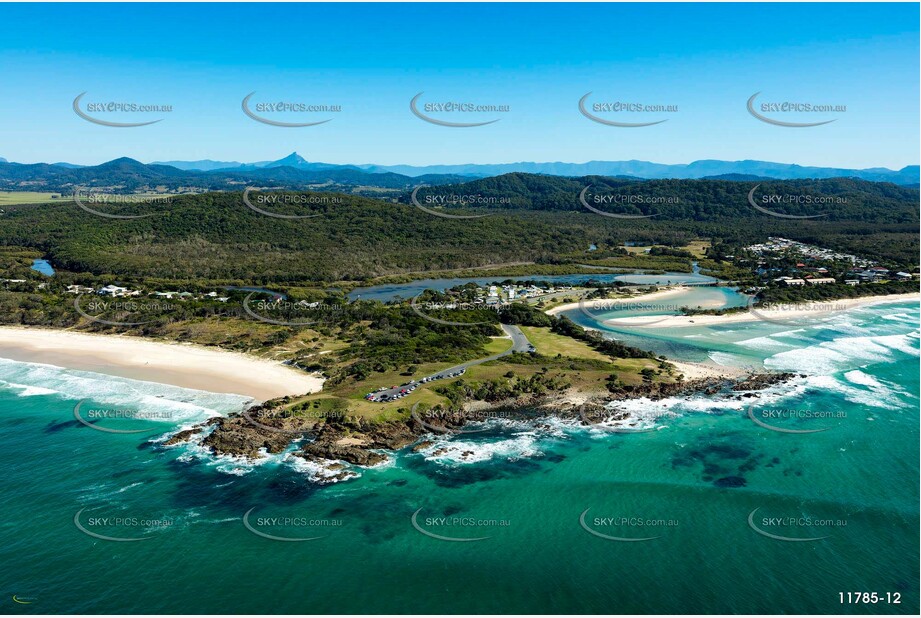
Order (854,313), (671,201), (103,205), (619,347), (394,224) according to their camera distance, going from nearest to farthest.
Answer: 1. (619,347)
2. (854,313)
3. (394,224)
4. (103,205)
5. (671,201)

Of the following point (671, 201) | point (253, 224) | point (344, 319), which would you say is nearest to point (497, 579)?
point (344, 319)

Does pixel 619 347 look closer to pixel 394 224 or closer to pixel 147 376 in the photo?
pixel 147 376

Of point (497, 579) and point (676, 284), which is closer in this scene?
point (497, 579)

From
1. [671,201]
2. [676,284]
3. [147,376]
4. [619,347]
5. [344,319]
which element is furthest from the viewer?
[671,201]
